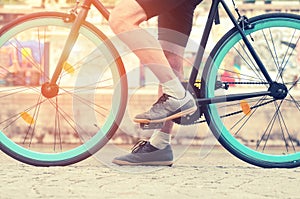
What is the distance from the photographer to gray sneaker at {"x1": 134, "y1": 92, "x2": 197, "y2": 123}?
416cm

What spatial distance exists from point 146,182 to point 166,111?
36cm

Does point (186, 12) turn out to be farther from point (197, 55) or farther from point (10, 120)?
point (10, 120)

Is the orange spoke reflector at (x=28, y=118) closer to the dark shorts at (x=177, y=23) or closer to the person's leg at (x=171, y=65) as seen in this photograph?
the person's leg at (x=171, y=65)

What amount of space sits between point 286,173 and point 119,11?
3.59ft

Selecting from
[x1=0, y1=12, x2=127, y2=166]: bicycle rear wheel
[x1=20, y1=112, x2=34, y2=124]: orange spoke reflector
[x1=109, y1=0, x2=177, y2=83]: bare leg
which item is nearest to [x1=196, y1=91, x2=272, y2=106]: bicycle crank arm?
[x1=109, y1=0, x2=177, y2=83]: bare leg

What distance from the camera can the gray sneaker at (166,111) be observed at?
164 inches

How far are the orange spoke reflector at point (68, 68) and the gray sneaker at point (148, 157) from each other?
47 centimetres

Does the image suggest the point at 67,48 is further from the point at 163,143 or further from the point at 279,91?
the point at 279,91

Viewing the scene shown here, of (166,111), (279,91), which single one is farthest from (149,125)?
(279,91)

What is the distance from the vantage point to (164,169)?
14.4 feet

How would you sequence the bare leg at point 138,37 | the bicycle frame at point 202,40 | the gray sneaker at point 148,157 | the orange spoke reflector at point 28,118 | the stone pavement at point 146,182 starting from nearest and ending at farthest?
the stone pavement at point 146,182 → the bare leg at point 138,37 → the bicycle frame at point 202,40 → the gray sneaker at point 148,157 → the orange spoke reflector at point 28,118

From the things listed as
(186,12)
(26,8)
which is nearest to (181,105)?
(186,12)

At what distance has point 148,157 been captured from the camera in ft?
14.6

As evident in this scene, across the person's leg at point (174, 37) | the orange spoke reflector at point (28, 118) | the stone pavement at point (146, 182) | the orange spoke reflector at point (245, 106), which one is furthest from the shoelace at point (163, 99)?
the orange spoke reflector at point (28, 118)
